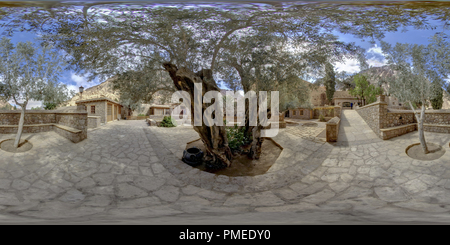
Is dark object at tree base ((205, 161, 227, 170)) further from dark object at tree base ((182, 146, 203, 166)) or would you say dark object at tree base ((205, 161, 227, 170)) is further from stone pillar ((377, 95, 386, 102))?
stone pillar ((377, 95, 386, 102))

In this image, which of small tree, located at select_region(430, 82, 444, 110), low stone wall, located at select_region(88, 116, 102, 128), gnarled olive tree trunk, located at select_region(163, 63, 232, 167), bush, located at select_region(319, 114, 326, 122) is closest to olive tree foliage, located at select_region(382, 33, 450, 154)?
small tree, located at select_region(430, 82, 444, 110)

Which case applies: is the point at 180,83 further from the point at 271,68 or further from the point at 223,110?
the point at 271,68

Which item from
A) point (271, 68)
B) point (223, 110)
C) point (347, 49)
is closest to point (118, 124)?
point (223, 110)

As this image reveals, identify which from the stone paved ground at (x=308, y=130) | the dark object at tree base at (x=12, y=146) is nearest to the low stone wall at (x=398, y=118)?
the stone paved ground at (x=308, y=130)

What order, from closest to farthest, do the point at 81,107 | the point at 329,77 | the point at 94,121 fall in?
the point at 81,107 → the point at 329,77 → the point at 94,121

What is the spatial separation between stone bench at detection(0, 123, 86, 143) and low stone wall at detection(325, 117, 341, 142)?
217cm

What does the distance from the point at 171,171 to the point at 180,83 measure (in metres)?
1.06

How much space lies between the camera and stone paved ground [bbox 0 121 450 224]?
0.96 m

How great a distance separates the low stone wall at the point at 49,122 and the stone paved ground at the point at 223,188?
0.06 metres

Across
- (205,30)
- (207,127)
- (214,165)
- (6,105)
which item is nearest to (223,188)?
(214,165)

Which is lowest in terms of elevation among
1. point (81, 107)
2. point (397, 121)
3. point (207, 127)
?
point (207, 127)

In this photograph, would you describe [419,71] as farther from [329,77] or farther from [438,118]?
[329,77]

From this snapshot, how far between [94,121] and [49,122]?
314 mm

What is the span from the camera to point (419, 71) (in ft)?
4.23
